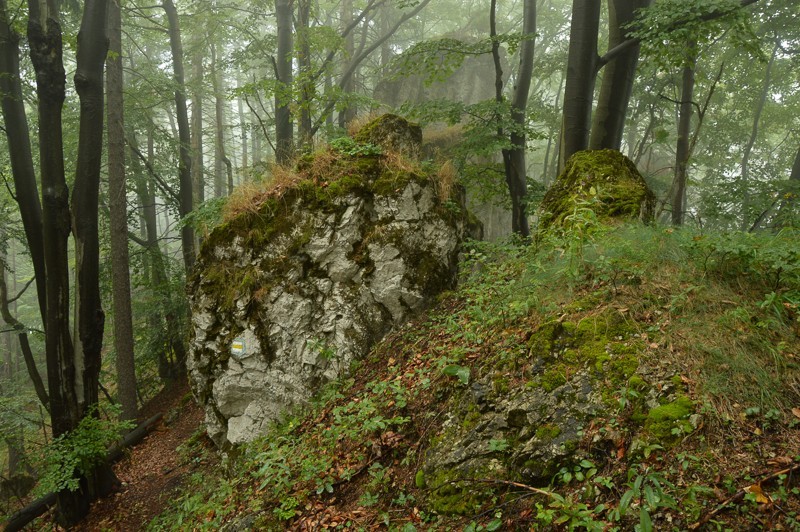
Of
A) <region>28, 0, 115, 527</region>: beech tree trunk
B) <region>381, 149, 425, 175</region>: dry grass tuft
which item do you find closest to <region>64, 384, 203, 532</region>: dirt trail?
<region>28, 0, 115, 527</region>: beech tree trunk

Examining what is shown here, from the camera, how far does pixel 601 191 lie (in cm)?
459

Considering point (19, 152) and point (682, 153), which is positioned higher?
point (682, 153)

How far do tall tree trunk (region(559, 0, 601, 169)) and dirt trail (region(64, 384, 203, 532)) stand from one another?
8.11m

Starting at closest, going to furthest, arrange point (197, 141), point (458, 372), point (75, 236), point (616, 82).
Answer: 1. point (458, 372)
2. point (75, 236)
3. point (616, 82)
4. point (197, 141)

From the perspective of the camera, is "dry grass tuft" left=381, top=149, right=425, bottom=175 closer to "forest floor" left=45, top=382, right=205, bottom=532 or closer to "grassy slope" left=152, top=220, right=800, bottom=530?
"grassy slope" left=152, top=220, right=800, bottom=530

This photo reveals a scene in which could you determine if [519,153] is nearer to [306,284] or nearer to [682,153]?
[682,153]

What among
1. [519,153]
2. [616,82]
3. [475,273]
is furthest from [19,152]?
[616,82]

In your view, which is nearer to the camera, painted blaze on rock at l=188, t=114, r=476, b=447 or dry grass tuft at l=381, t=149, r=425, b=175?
painted blaze on rock at l=188, t=114, r=476, b=447

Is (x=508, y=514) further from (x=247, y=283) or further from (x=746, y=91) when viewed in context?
(x=746, y=91)

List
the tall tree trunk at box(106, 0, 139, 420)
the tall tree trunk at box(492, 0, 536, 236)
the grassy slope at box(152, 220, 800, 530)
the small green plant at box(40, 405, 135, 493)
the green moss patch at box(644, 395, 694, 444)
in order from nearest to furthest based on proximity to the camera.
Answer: the grassy slope at box(152, 220, 800, 530)
the green moss patch at box(644, 395, 694, 444)
the small green plant at box(40, 405, 135, 493)
the tall tree trunk at box(492, 0, 536, 236)
the tall tree trunk at box(106, 0, 139, 420)

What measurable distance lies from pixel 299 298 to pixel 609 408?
4.08 meters

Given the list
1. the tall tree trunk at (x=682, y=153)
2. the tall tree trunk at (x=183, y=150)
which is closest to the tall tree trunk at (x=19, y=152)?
the tall tree trunk at (x=183, y=150)

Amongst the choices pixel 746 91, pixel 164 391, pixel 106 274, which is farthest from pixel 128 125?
pixel 746 91

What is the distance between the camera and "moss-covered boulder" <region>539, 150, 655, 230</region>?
4715 millimetres
